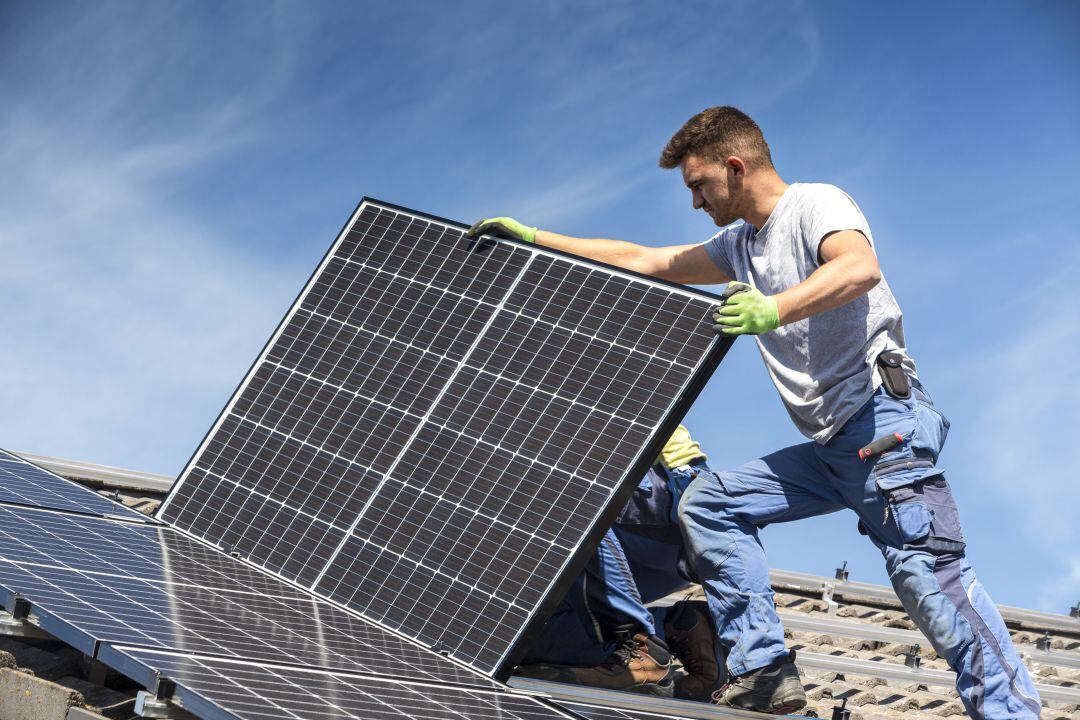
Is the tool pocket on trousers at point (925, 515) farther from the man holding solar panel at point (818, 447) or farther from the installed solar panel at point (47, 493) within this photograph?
the installed solar panel at point (47, 493)

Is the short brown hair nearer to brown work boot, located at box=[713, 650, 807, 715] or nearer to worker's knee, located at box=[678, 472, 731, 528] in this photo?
worker's knee, located at box=[678, 472, 731, 528]

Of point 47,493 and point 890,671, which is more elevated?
point 890,671

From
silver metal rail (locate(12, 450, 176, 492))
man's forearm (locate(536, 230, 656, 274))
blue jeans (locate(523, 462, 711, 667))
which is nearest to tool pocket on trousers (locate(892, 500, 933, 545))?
blue jeans (locate(523, 462, 711, 667))

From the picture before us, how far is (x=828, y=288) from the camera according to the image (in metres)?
6.17

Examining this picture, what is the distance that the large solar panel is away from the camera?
6.39 metres

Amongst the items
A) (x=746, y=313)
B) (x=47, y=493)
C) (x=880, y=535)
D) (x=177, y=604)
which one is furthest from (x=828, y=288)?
(x=47, y=493)

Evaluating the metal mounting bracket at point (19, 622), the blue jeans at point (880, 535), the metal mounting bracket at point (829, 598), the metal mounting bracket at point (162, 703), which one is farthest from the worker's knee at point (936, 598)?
the metal mounting bracket at point (829, 598)

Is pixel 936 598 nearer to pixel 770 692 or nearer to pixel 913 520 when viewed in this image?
pixel 913 520

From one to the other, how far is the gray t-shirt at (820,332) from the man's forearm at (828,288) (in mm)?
277

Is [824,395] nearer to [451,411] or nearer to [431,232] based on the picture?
[451,411]

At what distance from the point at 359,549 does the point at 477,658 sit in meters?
1.09

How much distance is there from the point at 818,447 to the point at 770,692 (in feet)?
3.87

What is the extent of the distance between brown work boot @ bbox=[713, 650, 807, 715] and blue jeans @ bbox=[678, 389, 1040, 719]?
0.17 feet

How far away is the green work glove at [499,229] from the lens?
7.81 metres
